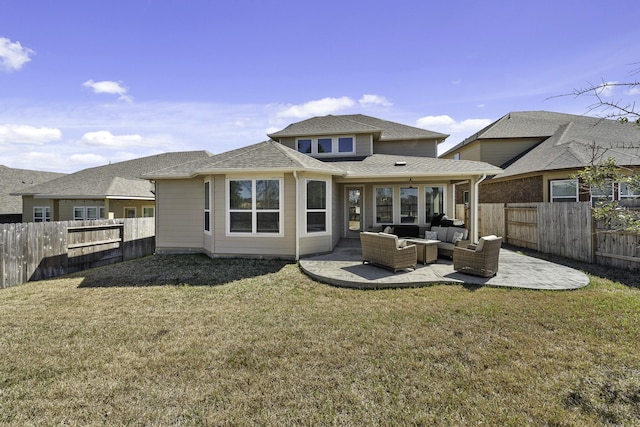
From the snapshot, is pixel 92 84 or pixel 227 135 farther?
pixel 227 135

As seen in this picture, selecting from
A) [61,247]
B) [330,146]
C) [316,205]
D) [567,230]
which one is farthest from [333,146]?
[61,247]

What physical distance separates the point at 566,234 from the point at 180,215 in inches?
521

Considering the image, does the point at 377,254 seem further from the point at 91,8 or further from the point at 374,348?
the point at 91,8

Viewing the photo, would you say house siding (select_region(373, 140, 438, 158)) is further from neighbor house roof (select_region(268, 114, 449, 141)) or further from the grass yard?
the grass yard

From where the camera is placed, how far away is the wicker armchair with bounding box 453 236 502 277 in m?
6.50

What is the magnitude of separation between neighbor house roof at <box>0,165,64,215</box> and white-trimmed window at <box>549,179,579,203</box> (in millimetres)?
32695

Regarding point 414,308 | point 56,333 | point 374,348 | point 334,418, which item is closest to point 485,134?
point 414,308

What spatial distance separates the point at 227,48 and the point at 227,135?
6965mm

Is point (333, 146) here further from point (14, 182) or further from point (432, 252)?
point (14, 182)

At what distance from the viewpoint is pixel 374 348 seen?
12.2 ft

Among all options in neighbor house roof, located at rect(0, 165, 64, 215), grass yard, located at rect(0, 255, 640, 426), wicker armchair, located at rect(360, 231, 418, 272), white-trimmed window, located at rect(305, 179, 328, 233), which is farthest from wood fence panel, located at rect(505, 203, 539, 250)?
neighbor house roof, located at rect(0, 165, 64, 215)

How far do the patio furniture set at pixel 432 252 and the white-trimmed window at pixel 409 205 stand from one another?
356 centimetres

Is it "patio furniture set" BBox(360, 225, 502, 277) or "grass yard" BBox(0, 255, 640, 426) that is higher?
"patio furniture set" BBox(360, 225, 502, 277)

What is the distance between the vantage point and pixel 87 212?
1752 cm
